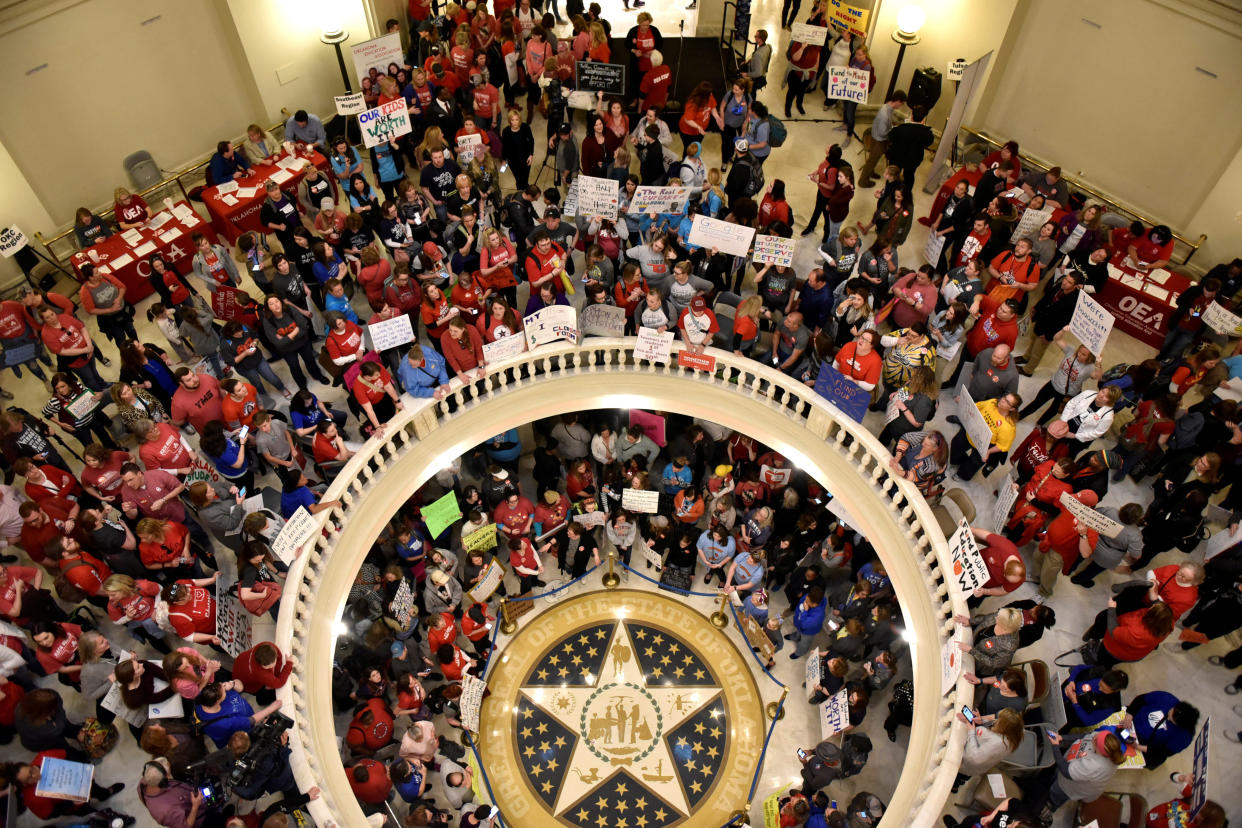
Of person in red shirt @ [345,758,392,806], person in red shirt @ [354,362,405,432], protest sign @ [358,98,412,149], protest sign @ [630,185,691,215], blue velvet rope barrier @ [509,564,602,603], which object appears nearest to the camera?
person in red shirt @ [345,758,392,806]

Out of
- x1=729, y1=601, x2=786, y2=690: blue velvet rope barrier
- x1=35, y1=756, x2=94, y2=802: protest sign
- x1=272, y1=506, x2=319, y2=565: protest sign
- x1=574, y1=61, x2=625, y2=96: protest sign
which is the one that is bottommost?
x1=729, y1=601, x2=786, y2=690: blue velvet rope barrier

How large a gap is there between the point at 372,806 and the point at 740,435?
6.32 metres

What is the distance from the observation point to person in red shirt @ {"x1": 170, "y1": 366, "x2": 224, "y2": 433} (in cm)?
942

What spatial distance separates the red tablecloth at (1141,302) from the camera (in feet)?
38.0

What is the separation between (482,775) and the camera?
10.5 metres

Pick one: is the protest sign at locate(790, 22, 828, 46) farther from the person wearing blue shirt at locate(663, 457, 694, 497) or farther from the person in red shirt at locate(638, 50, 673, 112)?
the person wearing blue shirt at locate(663, 457, 694, 497)

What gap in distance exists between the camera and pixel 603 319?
34.5ft

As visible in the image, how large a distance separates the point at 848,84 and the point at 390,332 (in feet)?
28.0

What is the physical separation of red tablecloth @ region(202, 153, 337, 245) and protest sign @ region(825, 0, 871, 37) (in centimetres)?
920

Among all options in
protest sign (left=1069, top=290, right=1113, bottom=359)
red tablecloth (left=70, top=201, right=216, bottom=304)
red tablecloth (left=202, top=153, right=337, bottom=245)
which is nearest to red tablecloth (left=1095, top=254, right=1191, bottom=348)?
protest sign (left=1069, top=290, right=1113, bottom=359)

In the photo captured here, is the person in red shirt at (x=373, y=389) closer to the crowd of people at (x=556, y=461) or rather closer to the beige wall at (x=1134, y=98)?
the crowd of people at (x=556, y=461)

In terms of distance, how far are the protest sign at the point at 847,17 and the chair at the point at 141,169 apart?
475 inches

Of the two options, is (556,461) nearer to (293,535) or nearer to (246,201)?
(293,535)

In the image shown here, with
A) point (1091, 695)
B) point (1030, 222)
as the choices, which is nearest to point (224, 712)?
point (1091, 695)
